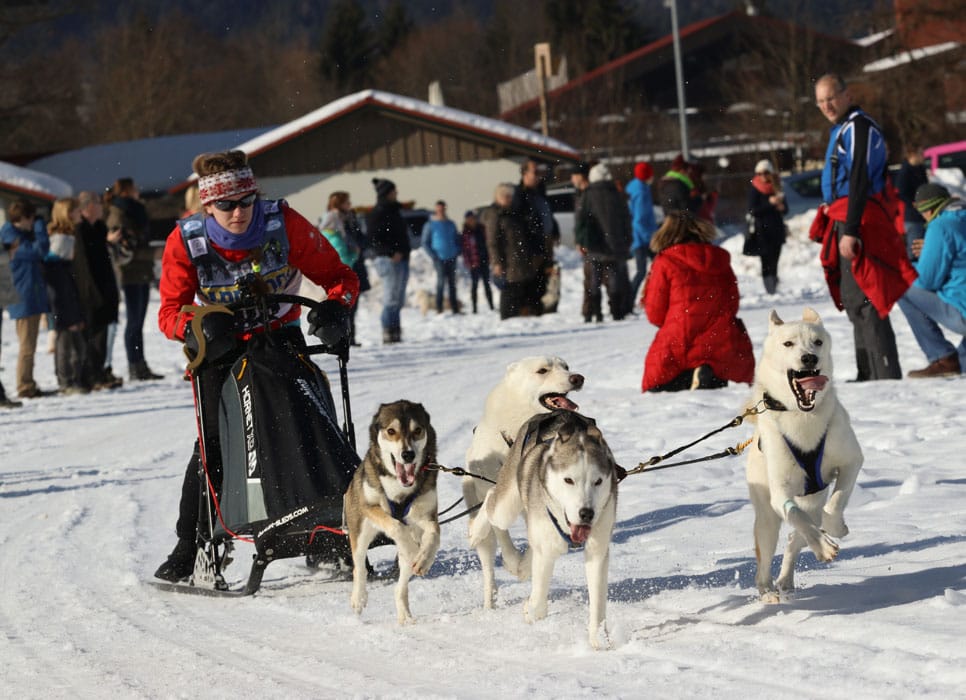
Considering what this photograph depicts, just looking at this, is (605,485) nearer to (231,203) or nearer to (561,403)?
(561,403)

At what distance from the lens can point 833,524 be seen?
14.6 ft

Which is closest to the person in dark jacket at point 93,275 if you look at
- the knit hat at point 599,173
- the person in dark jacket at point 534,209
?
the person in dark jacket at point 534,209

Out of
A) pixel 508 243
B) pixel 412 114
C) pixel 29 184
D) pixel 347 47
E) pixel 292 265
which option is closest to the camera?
pixel 292 265

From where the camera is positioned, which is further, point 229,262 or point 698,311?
point 698,311

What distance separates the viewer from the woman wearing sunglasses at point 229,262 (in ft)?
16.6

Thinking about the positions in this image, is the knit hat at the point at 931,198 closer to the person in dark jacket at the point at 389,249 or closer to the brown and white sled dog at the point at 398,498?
the brown and white sled dog at the point at 398,498

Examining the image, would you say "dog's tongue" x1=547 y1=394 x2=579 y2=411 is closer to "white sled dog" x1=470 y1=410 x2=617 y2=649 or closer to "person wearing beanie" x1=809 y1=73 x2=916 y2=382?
"white sled dog" x1=470 y1=410 x2=617 y2=649

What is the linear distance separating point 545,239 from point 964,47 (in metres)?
20.1

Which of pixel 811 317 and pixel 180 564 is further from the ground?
pixel 811 317

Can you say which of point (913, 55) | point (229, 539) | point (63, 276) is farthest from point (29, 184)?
point (229, 539)

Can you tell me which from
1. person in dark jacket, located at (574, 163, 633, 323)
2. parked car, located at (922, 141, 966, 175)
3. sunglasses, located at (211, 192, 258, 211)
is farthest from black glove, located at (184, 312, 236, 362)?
parked car, located at (922, 141, 966, 175)

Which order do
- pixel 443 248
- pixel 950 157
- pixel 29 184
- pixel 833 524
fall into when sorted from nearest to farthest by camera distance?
pixel 833 524 → pixel 443 248 → pixel 950 157 → pixel 29 184

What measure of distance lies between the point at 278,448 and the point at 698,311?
4506mm

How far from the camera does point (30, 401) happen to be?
Answer: 11867 millimetres
